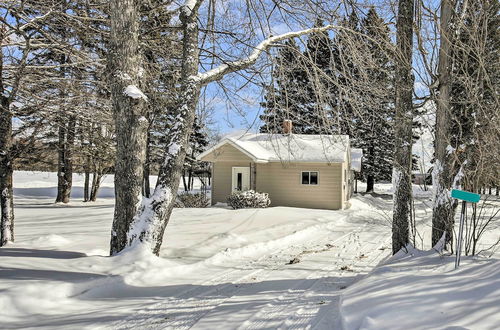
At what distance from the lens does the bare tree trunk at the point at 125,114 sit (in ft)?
20.9

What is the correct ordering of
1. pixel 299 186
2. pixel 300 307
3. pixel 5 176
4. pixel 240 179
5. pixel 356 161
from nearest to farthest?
pixel 300 307
pixel 5 176
pixel 299 186
pixel 240 179
pixel 356 161

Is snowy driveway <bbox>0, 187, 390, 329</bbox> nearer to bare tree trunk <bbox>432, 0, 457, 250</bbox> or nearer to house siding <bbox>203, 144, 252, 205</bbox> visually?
bare tree trunk <bbox>432, 0, 457, 250</bbox>

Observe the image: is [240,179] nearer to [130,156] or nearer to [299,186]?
[299,186]

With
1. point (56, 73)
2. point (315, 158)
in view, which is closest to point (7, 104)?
point (56, 73)

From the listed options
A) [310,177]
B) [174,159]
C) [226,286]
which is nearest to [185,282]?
[226,286]

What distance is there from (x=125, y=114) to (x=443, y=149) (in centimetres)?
521

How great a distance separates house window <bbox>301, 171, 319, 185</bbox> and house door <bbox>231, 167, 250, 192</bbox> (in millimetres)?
3279

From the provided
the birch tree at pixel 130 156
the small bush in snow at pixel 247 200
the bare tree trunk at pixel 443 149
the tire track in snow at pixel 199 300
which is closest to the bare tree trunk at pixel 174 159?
the birch tree at pixel 130 156

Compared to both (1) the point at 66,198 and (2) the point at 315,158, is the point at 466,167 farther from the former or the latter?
(1) the point at 66,198

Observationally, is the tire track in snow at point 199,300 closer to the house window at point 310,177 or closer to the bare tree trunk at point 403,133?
the bare tree trunk at point 403,133

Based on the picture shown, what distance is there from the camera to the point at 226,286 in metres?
5.61

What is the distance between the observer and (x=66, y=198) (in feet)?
76.4

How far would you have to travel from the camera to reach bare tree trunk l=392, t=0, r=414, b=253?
643 centimetres

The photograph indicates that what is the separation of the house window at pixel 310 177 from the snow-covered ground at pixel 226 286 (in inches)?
484
